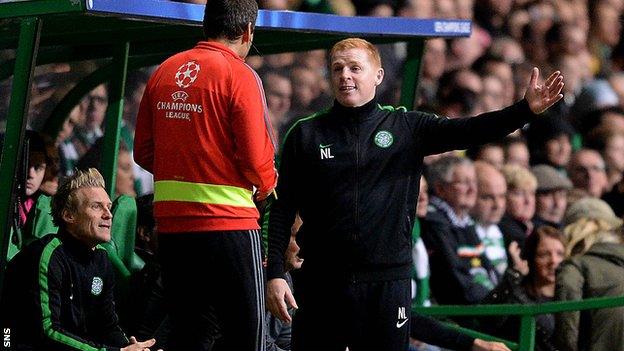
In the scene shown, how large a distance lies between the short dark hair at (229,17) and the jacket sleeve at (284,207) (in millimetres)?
549

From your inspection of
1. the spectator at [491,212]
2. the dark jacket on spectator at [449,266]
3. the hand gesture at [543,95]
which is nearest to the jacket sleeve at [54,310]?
the hand gesture at [543,95]

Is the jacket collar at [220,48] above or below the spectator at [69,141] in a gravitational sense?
above

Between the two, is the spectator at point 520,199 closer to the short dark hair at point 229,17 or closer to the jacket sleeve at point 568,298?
the jacket sleeve at point 568,298

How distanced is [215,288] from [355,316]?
1.90 ft

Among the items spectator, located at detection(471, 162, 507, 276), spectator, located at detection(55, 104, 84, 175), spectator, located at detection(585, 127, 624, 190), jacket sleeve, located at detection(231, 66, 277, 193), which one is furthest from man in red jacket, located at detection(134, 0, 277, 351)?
spectator, located at detection(585, 127, 624, 190)

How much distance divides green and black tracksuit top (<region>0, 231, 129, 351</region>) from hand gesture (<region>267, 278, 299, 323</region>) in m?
0.95

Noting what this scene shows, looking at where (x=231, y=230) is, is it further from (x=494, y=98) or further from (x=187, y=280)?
(x=494, y=98)

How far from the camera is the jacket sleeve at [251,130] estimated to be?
17.6ft

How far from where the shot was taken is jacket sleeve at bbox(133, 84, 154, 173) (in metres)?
5.59

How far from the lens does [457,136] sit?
18.7 feet

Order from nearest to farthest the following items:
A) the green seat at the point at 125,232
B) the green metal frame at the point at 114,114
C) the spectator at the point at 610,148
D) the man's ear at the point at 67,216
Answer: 1. the man's ear at the point at 67,216
2. the green seat at the point at 125,232
3. the green metal frame at the point at 114,114
4. the spectator at the point at 610,148

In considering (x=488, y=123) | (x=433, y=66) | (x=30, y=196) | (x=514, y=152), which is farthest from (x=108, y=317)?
(x=433, y=66)

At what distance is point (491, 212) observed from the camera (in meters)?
10.2

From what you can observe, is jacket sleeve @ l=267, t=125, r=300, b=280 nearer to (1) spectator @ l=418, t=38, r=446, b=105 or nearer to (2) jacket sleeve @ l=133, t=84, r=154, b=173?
(2) jacket sleeve @ l=133, t=84, r=154, b=173
